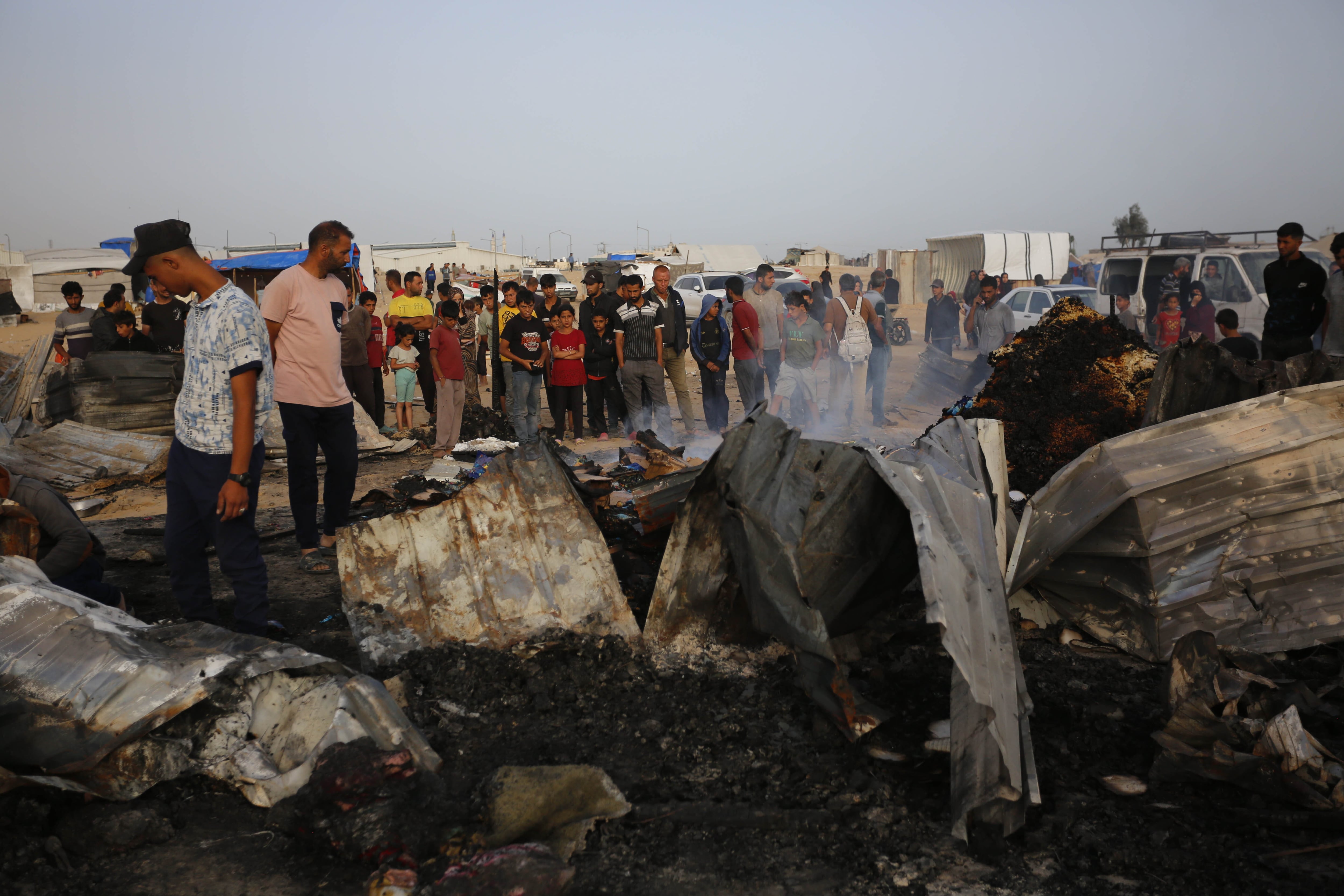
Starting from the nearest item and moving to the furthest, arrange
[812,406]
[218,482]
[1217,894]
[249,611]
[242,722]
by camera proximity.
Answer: [1217,894] < [242,722] < [218,482] < [249,611] < [812,406]

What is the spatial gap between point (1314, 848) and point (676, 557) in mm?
2256

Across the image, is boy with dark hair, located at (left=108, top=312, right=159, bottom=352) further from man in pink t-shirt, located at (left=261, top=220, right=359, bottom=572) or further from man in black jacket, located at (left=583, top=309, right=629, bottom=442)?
man in pink t-shirt, located at (left=261, top=220, right=359, bottom=572)

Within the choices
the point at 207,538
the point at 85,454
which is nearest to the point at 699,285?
the point at 85,454

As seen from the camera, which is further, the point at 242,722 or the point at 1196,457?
the point at 1196,457

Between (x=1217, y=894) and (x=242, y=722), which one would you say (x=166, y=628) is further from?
(x=1217, y=894)

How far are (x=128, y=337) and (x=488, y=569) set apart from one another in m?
7.41

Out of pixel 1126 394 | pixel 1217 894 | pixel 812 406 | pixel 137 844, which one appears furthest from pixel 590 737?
pixel 812 406

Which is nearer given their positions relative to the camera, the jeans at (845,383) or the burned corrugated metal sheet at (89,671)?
the burned corrugated metal sheet at (89,671)

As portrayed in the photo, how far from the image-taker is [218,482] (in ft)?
10.9

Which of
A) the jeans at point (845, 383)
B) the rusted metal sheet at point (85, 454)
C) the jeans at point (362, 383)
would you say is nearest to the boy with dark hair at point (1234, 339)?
the jeans at point (845, 383)

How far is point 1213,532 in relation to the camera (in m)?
3.58

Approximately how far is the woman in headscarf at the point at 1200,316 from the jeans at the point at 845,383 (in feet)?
14.1

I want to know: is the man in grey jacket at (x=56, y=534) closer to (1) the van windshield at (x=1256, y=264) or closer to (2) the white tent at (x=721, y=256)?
(1) the van windshield at (x=1256, y=264)

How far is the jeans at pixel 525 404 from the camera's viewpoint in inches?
344
